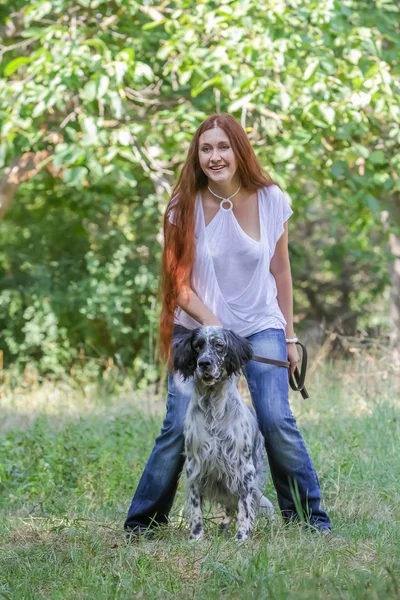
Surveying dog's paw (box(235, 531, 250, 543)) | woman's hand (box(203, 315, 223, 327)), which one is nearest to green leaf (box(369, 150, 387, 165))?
woman's hand (box(203, 315, 223, 327))

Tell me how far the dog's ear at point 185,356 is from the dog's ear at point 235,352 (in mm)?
165

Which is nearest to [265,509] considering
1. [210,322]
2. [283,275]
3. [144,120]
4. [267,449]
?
[267,449]

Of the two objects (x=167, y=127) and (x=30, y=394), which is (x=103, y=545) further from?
(x=30, y=394)

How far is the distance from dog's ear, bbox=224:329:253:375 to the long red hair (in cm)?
36

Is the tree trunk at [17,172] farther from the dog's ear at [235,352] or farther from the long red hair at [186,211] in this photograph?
the dog's ear at [235,352]

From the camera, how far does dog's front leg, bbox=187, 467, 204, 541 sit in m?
4.27

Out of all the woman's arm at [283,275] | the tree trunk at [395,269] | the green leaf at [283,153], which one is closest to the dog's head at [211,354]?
the woman's arm at [283,275]

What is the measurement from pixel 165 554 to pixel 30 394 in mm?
7308

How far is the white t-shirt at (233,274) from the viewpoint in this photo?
14.0 ft

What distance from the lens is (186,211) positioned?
4.33m

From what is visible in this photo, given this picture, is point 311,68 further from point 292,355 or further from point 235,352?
point 235,352

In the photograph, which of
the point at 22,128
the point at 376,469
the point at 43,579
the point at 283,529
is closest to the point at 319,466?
the point at 376,469

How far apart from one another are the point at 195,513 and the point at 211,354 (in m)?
0.80

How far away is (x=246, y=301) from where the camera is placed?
4309 mm
